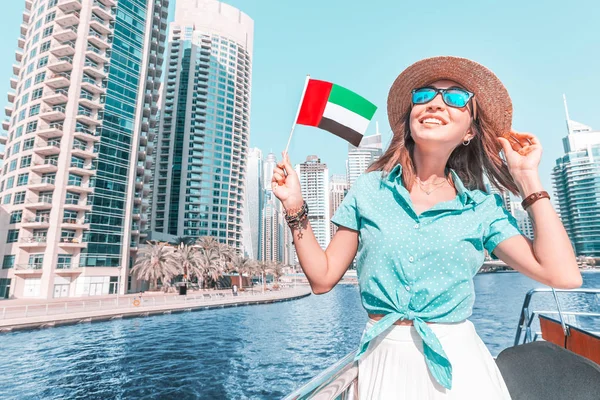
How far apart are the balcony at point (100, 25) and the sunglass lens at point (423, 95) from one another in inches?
2252

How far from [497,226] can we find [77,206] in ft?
160

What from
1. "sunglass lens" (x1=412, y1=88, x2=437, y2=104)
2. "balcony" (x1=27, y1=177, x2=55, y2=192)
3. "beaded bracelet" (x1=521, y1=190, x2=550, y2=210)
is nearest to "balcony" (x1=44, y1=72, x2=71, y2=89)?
"balcony" (x1=27, y1=177, x2=55, y2=192)

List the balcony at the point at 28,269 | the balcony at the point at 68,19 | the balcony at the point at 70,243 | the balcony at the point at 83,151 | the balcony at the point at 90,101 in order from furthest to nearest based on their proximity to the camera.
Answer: the balcony at the point at 68,19 → the balcony at the point at 90,101 → the balcony at the point at 83,151 → the balcony at the point at 70,243 → the balcony at the point at 28,269

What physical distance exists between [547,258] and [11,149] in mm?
60157

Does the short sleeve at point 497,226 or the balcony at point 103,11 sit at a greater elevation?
the balcony at point 103,11

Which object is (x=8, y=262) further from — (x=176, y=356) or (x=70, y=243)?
(x=176, y=356)

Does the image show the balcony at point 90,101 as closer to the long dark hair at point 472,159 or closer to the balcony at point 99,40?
the balcony at point 99,40

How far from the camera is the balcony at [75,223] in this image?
134 feet

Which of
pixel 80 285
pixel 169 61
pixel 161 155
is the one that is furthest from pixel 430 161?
pixel 169 61

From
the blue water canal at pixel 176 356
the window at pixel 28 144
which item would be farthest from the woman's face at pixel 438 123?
the window at pixel 28 144

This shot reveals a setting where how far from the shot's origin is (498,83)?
5.87 feet

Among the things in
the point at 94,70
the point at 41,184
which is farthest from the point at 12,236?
the point at 94,70

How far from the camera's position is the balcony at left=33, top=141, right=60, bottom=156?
41906 mm

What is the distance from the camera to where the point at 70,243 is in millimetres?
40656
